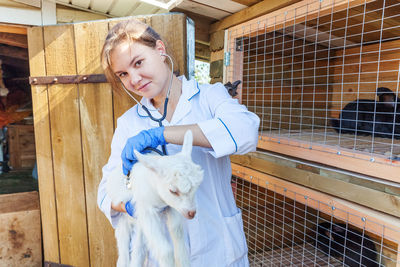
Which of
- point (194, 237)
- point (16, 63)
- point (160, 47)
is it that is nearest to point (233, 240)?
point (194, 237)

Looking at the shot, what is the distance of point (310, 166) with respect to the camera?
5.95ft

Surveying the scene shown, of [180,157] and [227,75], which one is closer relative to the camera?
[180,157]

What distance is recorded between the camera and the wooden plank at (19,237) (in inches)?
101

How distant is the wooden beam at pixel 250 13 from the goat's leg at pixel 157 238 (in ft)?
5.47

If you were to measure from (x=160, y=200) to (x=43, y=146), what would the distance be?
1.74m

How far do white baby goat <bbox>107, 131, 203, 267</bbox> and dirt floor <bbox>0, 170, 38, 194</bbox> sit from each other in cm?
265

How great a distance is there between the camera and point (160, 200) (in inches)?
32.6

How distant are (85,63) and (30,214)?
1715 millimetres

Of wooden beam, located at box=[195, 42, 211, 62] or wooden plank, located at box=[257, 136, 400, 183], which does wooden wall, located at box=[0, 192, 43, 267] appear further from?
wooden beam, located at box=[195, 42, 211, 62]

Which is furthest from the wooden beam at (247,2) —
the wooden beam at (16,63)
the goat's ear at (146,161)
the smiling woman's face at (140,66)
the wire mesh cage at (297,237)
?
the wooden beam at (16,63)

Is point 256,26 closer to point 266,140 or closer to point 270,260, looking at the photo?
point 266,140

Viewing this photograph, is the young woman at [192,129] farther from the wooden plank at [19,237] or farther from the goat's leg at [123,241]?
the wooden plank at [19,237]

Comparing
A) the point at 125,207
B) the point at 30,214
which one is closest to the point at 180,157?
the point at 125,207

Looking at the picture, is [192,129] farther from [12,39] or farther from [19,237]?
[19,237]
